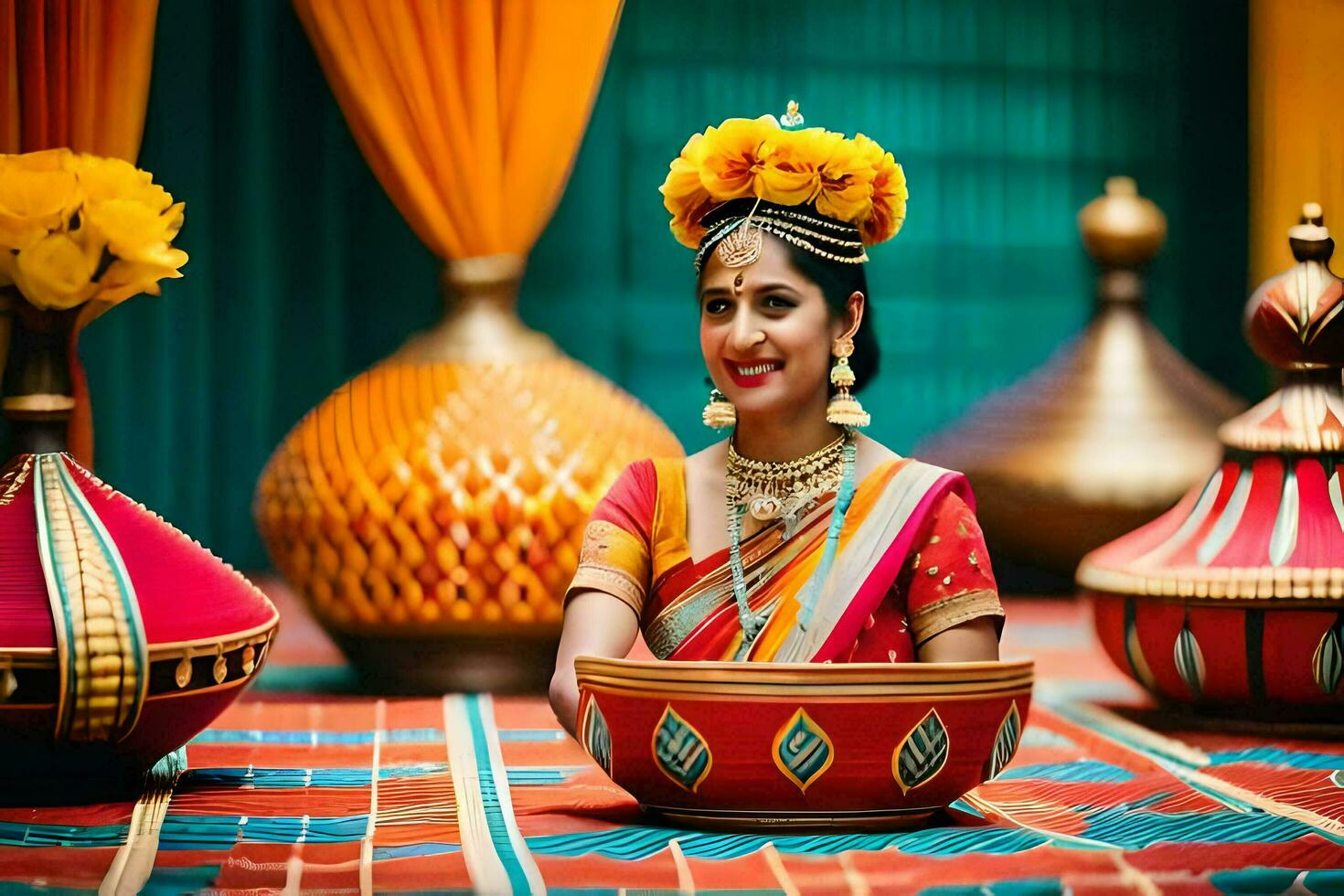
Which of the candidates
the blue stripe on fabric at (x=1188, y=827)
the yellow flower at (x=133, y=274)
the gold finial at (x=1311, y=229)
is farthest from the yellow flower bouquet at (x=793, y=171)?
Answer: the gold finial at (x=1311, y=229)

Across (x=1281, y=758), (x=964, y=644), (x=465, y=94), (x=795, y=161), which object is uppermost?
(x=465, y=94)

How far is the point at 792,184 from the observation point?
97.7 inches

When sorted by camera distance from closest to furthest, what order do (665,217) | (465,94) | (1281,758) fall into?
1. (1281,758)
2. (465,94)
3. (665,217)

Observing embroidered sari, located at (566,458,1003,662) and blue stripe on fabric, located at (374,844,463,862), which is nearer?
blue stripe on fabric, located at (374,844,463,862)

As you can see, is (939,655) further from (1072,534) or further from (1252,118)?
(1252,118)

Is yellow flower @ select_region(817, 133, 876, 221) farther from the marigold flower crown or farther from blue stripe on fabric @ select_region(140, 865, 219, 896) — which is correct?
blue stripe on fabric @ select_region(140, 865, 219, 896)

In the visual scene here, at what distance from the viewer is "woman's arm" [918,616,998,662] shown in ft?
7.94

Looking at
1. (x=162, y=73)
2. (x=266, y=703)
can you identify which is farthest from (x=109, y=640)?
(x=162, y=73)

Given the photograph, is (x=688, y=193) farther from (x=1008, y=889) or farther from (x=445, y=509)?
(x=445, y=509)

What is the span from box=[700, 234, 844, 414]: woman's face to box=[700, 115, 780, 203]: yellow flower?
0.24 ft

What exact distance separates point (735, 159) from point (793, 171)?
3.1 inches

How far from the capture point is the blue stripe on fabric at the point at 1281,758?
305cm

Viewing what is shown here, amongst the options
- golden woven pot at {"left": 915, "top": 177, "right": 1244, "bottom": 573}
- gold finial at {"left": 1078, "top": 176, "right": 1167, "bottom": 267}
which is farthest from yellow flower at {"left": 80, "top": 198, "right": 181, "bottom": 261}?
gold finial at {"left": 1078, "top": 176, "right": 1167, "bottom": 267}

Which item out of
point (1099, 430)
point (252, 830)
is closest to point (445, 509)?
point (252, 830)
